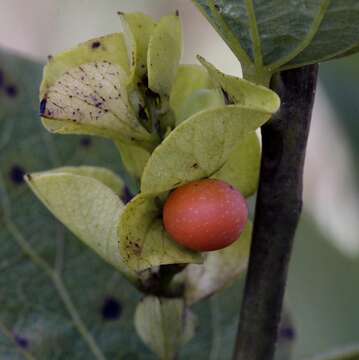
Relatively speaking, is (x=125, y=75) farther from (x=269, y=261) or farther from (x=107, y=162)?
(x=107, y=162)

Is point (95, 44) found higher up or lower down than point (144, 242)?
higher up

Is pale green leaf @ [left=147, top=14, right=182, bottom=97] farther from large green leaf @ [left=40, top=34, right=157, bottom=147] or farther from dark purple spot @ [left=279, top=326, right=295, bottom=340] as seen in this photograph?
dark purple spot @ [left=279, top=326, right=295, bottom=340]

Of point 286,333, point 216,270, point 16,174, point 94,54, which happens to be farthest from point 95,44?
point 286,333

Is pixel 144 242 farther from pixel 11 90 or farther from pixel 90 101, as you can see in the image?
pixel 11 90

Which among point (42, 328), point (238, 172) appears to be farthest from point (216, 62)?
point (238, 172)

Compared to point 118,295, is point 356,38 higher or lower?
higher
